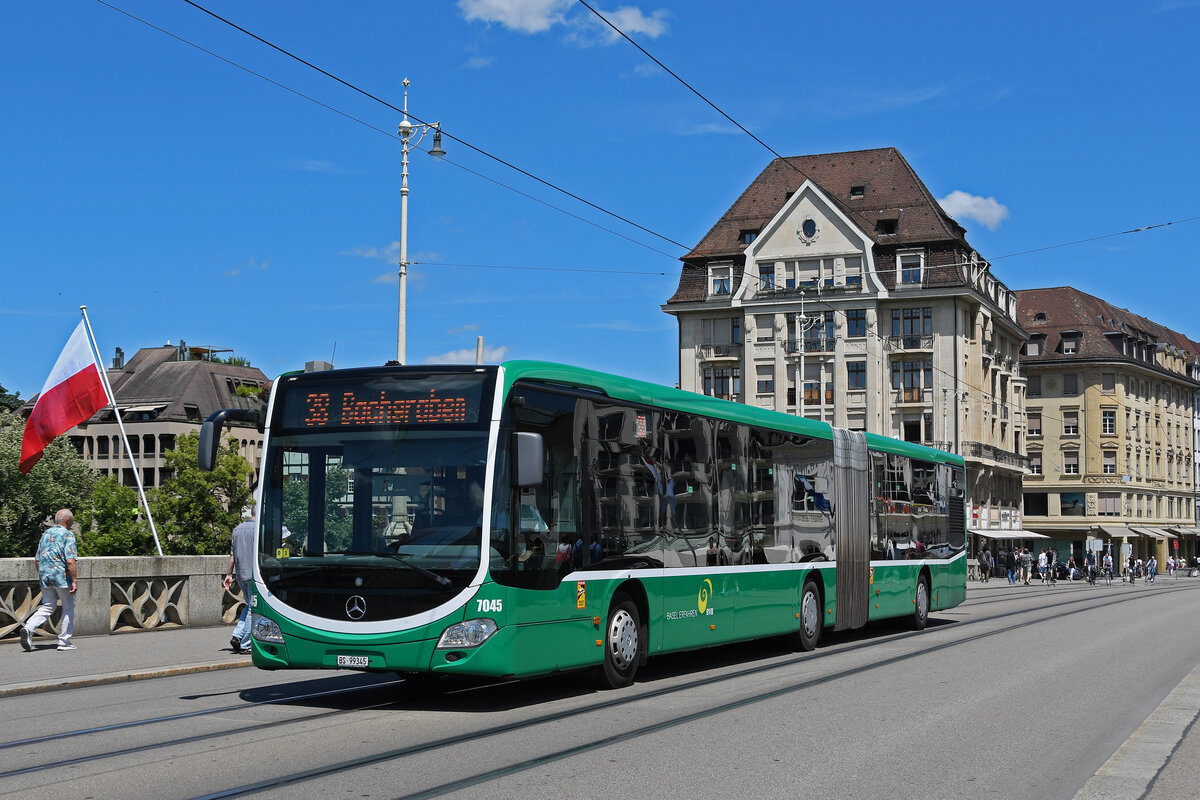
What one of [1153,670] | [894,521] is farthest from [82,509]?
[1153,670]

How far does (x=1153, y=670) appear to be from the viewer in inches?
651

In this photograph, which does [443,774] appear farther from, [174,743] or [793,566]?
[793,566]

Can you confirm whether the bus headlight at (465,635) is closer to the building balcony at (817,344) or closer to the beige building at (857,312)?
the beige building at (857,312)

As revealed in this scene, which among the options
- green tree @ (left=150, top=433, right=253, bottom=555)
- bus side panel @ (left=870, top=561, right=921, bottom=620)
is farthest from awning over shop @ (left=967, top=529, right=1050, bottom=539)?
bus side panel @ (left=870, top=561, right=921, bottom=620)

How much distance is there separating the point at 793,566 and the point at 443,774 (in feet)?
33.5

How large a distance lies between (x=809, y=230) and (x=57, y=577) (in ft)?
215

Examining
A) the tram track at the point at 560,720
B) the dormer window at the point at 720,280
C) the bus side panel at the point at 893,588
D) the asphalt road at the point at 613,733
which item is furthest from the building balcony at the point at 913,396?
the asphalt road at the point at 613,733

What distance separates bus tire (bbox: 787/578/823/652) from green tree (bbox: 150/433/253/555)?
78276 mm

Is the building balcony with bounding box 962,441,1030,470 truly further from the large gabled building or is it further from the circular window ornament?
the large gabled building

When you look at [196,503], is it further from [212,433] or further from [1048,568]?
[212,433]

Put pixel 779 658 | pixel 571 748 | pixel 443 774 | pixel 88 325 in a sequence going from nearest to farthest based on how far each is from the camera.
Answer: pixel 443 774 → pixel 571 748 → pixel 779 658 → pixel 88 325

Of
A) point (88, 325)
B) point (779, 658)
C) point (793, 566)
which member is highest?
point (88, 325)

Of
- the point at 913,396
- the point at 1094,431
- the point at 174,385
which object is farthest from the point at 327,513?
the point at 174,385

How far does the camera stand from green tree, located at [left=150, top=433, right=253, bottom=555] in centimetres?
9338
